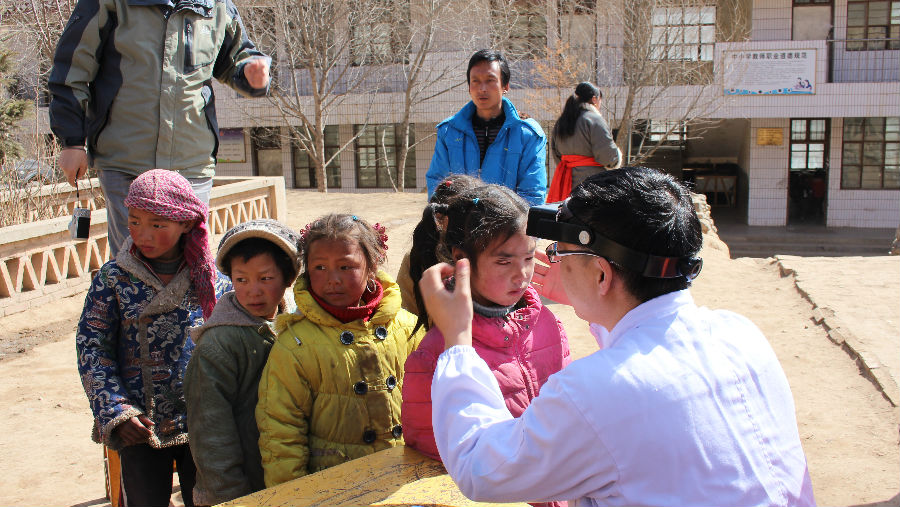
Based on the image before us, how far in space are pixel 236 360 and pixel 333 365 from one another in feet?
1.06

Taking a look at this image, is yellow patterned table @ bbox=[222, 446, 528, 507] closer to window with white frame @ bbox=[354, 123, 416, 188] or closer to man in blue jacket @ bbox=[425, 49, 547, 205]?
man in blue jacket @ bbox=[425, 49, 547, 205]

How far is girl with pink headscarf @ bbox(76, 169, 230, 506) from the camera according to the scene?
239cm

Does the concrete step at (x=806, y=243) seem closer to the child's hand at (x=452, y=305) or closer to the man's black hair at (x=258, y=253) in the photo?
the man's black hair at (x=258, y=253)

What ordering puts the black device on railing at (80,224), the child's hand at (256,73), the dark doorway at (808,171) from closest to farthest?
1. the black device on railing at (80,224)
2. the child's hand at (256,73)
3. the dark doorway at (808,171)

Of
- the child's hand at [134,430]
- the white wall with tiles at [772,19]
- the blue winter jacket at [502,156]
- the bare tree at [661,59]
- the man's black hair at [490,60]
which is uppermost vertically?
the white wall with tiles at [772,19]

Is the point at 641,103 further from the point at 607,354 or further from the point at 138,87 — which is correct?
the point at 607,354

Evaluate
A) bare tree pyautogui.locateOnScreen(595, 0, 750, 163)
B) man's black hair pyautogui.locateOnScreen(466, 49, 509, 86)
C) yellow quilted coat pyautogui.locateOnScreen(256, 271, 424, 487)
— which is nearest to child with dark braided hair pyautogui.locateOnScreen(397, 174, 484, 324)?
yellow quilted coat pyautogui.locateOnScreen(256, 271, 424, 487)

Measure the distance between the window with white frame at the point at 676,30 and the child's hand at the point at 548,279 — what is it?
1408cm

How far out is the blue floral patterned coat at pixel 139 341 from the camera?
240cm

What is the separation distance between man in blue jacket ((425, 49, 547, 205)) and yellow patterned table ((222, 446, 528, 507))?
2.18 meters

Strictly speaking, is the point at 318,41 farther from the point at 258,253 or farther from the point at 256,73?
the point at 258,253

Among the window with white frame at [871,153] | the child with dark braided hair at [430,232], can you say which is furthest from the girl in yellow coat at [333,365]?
the window with white frame at [871,153]

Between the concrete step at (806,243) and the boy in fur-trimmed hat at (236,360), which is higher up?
the boy in fur-trimmed hat at (236,360)

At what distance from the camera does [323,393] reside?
7.20ft
